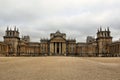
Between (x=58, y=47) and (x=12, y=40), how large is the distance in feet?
100

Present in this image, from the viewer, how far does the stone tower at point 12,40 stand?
105 metres

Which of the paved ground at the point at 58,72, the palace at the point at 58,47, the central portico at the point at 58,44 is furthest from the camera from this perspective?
the central portico at the point at 58,44

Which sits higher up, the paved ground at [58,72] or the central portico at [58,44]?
the central portico at [58,44]

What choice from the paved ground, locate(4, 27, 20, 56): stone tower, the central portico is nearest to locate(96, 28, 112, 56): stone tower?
the central portico

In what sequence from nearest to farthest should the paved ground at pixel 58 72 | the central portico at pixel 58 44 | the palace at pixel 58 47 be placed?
the paved ground at pixel 58 72 → the palace at pixel 58 47 → the central portico at pixel 58 44

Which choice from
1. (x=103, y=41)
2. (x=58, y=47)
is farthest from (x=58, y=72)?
(x=58, y=47)

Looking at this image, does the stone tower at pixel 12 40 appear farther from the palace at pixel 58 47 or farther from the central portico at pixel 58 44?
the central portico at pixel 58 44

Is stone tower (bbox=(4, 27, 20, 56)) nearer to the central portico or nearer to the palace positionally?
the palace

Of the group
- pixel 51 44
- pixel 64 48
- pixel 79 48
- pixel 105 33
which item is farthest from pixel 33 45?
pixel 105 33

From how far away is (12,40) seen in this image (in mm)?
107125

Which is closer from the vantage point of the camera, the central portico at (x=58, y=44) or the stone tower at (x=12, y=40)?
the stone tower at (x=12, y=40)

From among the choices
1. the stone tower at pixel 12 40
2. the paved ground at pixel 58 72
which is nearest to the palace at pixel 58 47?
the stone tower at pixel 12 40

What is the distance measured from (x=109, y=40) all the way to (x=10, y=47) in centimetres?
6116

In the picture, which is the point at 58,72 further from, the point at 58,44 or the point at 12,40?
the point at 58,44
